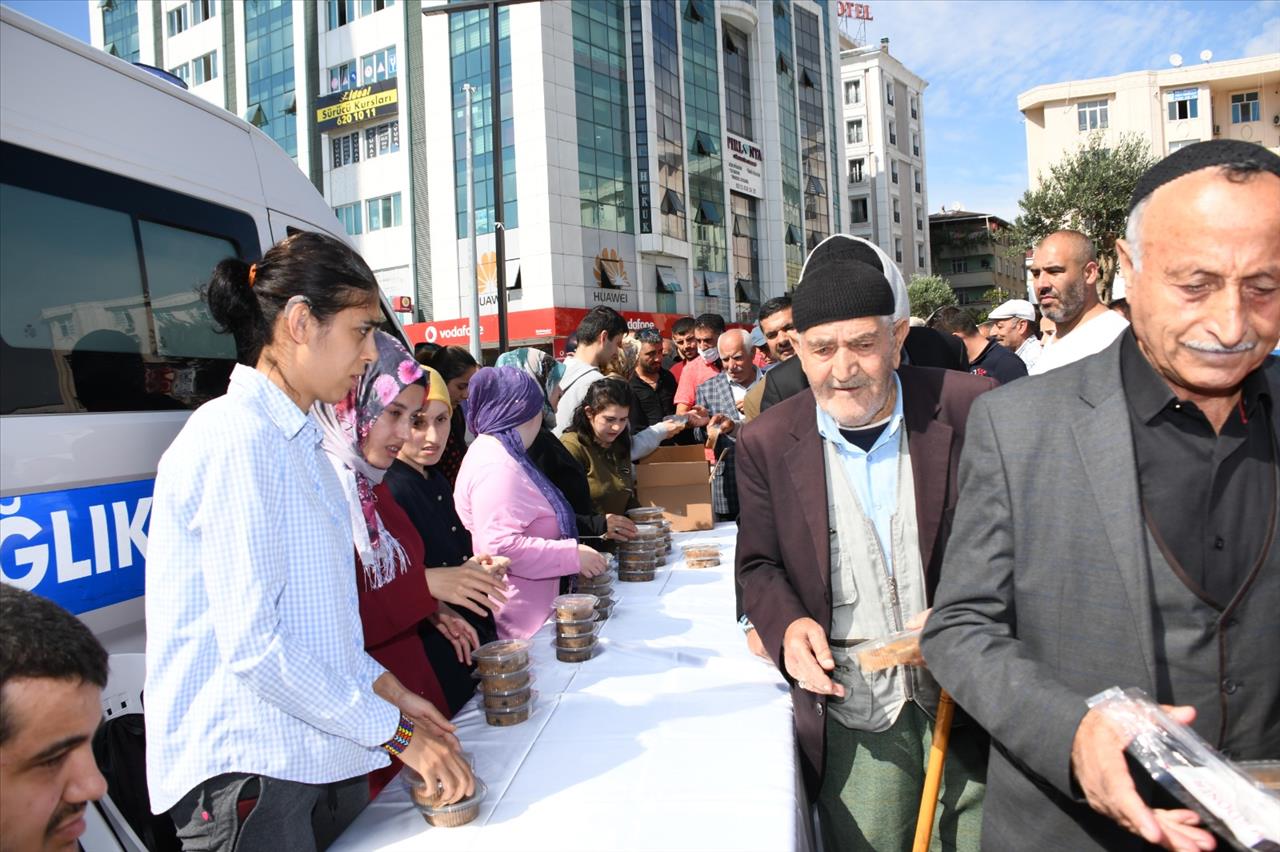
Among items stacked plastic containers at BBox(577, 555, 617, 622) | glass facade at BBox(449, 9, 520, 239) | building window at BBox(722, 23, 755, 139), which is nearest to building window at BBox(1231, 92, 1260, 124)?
building window at BBox(722, 23, 755, 139)

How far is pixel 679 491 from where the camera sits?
467cm

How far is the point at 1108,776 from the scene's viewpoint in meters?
1.12

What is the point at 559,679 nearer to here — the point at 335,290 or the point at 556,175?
Answer: the point at 335,290

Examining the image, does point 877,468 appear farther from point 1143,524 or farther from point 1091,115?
point 1091,115

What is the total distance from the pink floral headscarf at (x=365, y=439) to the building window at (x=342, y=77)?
32153mm

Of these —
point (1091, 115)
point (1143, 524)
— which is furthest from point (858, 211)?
point (1143, 524)

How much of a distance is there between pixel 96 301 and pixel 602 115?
27.9 metres

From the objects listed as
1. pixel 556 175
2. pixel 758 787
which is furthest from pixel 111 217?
pixel 556 175

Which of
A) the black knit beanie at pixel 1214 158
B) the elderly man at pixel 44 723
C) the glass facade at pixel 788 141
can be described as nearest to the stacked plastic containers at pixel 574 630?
the elderly man at pixel 44 723

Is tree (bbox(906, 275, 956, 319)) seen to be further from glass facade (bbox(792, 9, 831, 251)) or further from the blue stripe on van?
the blue stripe on van

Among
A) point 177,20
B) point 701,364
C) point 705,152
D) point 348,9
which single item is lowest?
point 701,364

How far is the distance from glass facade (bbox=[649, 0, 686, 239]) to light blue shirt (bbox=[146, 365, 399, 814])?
29989 mm

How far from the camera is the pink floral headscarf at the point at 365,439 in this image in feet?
7.17

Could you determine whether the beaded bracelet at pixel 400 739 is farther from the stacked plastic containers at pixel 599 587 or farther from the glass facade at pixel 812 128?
the glass facade at pixel 812 128
